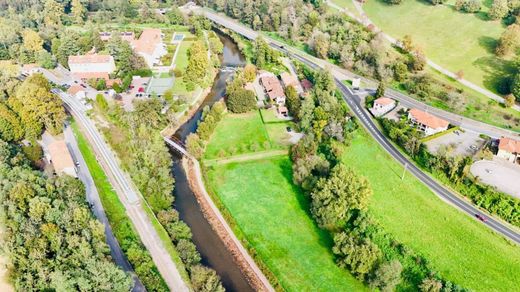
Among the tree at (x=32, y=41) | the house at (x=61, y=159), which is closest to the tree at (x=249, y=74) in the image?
the house at (x=61, y=159)

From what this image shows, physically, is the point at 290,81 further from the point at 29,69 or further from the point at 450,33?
the point at 29,69

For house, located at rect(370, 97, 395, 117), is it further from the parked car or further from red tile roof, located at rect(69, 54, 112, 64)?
red tile roof, located at rect(69, 54, 112, 64)

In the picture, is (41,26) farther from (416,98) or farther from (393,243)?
(393,243)

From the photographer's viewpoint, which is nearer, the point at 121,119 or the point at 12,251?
the point at 12,251

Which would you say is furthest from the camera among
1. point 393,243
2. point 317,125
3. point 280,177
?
point 317,125

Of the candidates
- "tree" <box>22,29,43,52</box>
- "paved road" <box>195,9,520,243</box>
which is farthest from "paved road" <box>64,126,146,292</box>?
"paved road" <box>195,9,520,243</box>

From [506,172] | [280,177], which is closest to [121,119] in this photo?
[280,177]
